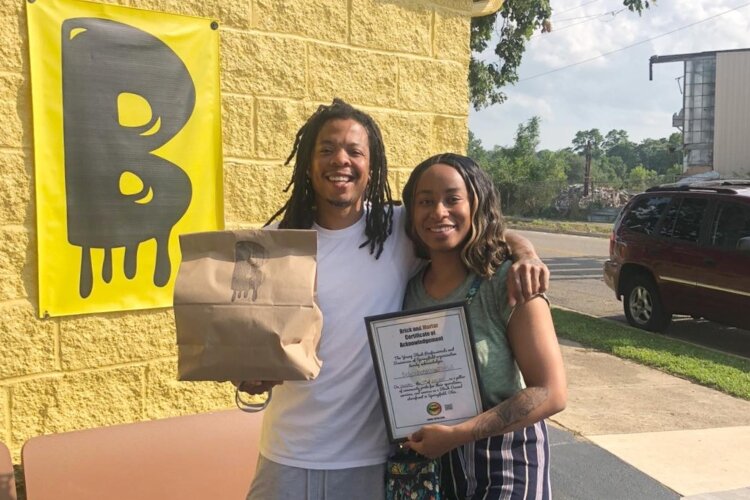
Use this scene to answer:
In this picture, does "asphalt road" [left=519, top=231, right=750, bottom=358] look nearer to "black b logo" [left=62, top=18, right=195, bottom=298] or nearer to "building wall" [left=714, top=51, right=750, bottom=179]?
"black b logo" [left=62, top=18, right=195, bottom=298]

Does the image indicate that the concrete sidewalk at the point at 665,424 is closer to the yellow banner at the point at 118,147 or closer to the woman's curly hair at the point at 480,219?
the woman's curly hair at the point at 480,219

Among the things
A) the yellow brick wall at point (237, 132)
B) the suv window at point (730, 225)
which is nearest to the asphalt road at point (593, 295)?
the suv window at point (730, 225)

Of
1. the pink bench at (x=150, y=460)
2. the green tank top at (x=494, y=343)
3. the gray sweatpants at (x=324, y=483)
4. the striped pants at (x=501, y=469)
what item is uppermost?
the green tank top at (x=494, y=343)

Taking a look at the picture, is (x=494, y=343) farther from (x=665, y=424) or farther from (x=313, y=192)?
(x=665, y=424)

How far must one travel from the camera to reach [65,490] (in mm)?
2736

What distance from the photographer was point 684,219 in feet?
28.4

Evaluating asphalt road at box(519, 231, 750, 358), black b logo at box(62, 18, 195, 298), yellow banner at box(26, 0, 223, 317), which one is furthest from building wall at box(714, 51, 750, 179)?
black b logo at box(62, 18, 195, 298)

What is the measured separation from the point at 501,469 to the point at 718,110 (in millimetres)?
38988

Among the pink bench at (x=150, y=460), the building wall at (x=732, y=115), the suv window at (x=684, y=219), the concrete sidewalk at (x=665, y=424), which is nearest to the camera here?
the pink bench at (x=150, y=460)

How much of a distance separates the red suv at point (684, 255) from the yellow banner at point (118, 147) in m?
6.49

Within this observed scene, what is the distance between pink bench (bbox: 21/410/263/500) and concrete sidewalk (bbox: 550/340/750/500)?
259 centimetres

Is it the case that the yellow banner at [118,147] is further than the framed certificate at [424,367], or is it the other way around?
the yellow banner at [118,147]

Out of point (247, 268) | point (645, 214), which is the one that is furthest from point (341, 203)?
point (645, 214)

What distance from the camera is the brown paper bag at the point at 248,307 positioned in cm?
174
